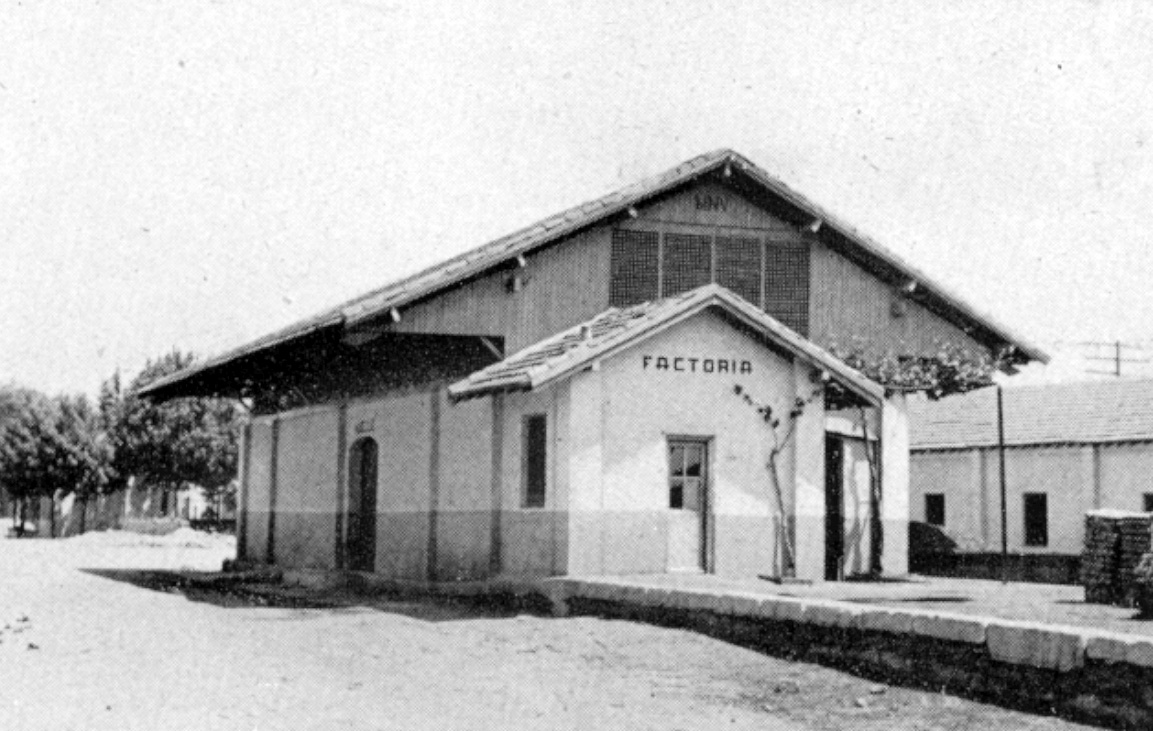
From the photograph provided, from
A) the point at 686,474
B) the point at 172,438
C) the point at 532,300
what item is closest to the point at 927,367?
the point at 686,474

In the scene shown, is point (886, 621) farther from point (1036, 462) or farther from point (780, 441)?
point (1036, 462)

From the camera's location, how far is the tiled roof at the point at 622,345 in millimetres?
18109

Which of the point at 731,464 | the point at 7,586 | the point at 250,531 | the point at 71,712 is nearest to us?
the point at 71,712

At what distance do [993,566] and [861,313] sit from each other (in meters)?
7.50

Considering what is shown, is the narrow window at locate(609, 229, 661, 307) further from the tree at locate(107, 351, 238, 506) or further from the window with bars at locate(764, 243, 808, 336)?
the tree at locate(107, 351, 238, 506)

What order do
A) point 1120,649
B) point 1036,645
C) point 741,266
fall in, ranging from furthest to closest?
1. point 741,266
2. point 1036,645
3. point 1120,649

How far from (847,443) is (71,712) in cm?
1547

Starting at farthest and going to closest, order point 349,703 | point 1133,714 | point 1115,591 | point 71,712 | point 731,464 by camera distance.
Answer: point 731,464, point 1115,591, point 349,703, point 71,712, point 1133,714

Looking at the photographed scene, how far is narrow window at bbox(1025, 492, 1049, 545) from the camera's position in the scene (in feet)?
122

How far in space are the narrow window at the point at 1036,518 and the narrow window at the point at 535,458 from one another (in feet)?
71.9

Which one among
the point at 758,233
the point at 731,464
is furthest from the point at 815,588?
the point at 758,233

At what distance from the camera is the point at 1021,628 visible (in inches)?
388

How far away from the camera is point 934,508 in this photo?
39938 millimetres

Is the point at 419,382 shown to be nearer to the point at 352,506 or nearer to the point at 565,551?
the point at 352,506
